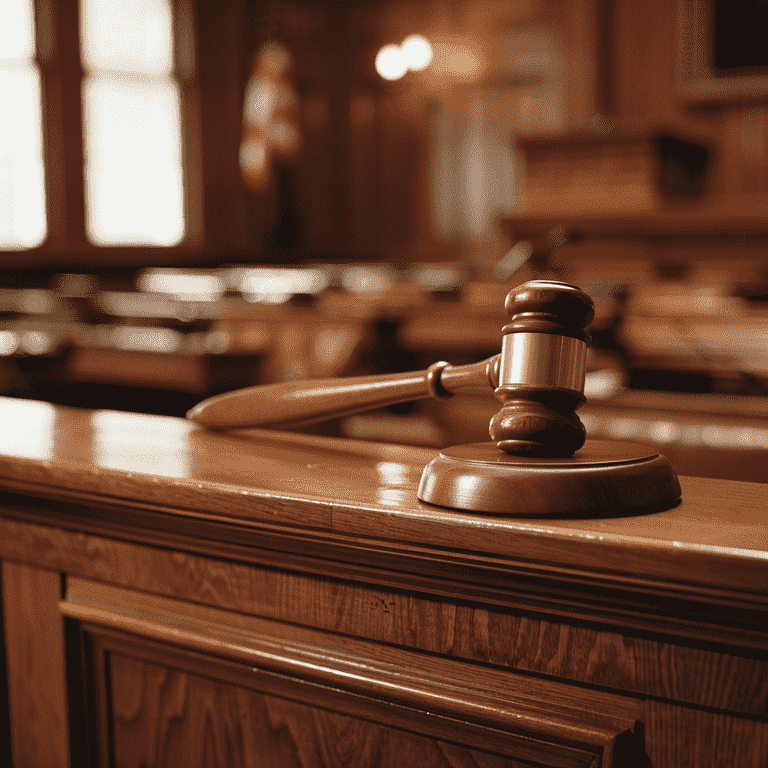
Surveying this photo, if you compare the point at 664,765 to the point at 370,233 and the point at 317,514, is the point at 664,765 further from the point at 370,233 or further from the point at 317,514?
the point at 370,233

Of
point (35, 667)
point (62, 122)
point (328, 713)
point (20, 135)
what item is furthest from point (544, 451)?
point (20, 135)

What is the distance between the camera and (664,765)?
2.09ft

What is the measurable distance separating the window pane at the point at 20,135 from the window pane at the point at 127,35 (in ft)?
1.58

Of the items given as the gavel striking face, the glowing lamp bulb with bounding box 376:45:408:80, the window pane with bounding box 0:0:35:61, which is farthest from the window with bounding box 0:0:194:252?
the gavel striking face

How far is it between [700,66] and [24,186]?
209 inches

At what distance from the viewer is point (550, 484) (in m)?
0.64

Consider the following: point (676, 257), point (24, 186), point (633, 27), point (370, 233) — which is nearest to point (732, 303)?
point (676, 257)

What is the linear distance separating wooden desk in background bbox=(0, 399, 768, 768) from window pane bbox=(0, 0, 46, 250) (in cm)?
742

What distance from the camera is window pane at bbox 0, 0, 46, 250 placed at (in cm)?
768

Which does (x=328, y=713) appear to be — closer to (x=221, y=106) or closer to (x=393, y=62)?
(x=393, y=62)

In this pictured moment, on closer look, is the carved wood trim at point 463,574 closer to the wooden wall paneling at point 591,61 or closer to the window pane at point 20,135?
the wooden wall paneling at point 591,61

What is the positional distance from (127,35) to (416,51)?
2957 millimetres

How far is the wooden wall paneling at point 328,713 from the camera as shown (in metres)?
0.67

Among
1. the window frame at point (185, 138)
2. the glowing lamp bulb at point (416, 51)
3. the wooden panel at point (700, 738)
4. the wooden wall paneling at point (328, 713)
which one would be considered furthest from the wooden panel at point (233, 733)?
the window frame at point (185, 138)
